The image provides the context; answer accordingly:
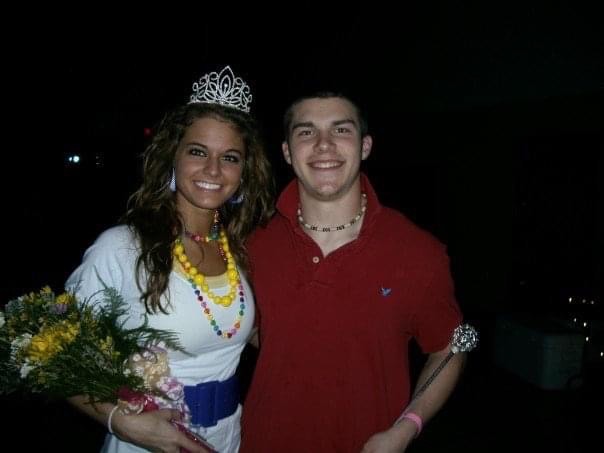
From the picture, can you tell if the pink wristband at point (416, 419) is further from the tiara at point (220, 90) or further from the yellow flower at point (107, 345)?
the tiara at point (220, 90)

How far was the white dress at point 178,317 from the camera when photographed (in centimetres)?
187

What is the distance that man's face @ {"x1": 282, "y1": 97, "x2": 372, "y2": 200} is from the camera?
2.20 metres

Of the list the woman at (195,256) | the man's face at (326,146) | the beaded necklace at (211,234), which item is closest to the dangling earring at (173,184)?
the woman at (195,256)

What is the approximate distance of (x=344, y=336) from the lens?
200 cm

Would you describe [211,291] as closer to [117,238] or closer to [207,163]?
[117,238]

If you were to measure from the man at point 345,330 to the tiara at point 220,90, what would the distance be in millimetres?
523

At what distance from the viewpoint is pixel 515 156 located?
6.85 meters

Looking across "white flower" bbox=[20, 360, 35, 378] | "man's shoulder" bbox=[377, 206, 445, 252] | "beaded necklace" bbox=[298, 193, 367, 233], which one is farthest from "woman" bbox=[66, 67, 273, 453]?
"man's shoulder" bbox=[377, 206, 445, 252]

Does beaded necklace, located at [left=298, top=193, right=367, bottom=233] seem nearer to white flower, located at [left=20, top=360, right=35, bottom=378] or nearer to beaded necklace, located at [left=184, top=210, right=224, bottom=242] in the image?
beaded necklace, located at [left=184, top=210, right=224, bottom=242]

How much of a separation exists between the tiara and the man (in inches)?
20.6

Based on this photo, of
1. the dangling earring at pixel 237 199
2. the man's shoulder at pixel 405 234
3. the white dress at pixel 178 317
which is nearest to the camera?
the white dress at pixel 178 317

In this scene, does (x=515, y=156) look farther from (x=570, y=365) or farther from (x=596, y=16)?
(x=570, y=365)

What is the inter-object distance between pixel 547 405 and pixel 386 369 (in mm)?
3695

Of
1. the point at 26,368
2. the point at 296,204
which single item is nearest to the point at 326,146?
the point at 296,204
